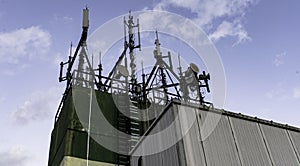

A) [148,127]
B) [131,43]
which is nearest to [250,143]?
[148,127]

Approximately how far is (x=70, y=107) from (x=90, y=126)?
2181 millimetres

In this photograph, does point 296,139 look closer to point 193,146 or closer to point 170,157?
point 193,146

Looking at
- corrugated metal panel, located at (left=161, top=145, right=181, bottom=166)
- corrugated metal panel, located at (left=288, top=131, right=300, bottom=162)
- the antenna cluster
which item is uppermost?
the antenna cluster

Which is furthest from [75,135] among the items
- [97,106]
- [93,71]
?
[93,71]

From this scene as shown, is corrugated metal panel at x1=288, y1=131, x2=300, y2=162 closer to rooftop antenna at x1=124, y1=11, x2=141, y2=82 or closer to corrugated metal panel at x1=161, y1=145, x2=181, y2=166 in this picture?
corrugated metal panel at x1=161, y1=145, x2=181, y2=166

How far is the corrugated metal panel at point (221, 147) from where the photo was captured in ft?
42.3

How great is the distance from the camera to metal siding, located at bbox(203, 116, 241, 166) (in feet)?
42.3

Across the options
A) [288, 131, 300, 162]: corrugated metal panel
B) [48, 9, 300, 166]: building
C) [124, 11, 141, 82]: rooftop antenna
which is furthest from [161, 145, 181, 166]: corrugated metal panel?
[124, 11, 141, 82]: rooftop antenna

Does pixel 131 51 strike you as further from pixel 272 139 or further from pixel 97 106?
pixel 272 139

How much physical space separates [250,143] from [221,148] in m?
1.81

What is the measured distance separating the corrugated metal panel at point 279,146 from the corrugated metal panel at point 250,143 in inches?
16.8

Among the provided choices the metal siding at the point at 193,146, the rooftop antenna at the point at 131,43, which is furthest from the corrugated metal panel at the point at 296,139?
the rooftop antenna at the point at 131,43

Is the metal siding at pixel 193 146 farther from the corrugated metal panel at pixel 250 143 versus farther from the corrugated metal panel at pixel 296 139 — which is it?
the corrugated metal panel at pixel 296 139

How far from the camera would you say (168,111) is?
1425 cm
